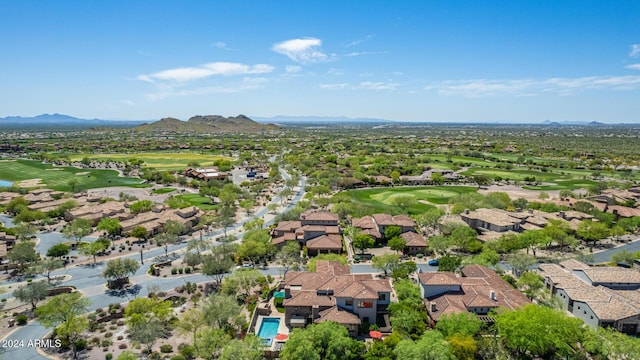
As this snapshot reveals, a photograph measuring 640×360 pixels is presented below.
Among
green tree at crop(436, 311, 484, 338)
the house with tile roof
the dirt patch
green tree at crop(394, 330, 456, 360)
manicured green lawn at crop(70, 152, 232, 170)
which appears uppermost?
manicured green lawn at crop(70, 152, 232, 170)

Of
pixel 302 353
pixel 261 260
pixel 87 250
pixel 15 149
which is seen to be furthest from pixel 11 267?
pixel 15 149

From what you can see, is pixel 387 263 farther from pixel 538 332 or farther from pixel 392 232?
pixel 538 332

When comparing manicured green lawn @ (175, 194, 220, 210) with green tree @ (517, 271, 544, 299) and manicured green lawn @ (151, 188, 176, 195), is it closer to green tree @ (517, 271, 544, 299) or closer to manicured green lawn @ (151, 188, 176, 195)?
manicured green lawn @ (151, 188, 176, 195)

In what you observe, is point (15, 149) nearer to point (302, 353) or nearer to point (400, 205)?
Answer: point (400, 205)

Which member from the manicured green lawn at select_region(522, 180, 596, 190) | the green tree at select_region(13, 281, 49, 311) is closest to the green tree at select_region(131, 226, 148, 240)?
the green tree at select_region(13, 281, 49, 311)

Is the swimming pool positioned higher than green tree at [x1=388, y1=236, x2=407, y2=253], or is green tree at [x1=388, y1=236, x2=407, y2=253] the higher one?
green tree at [x1=388, y1=236, x2=407, y2=253]

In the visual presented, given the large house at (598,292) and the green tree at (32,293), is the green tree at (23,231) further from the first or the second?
the large house at (598,292)
